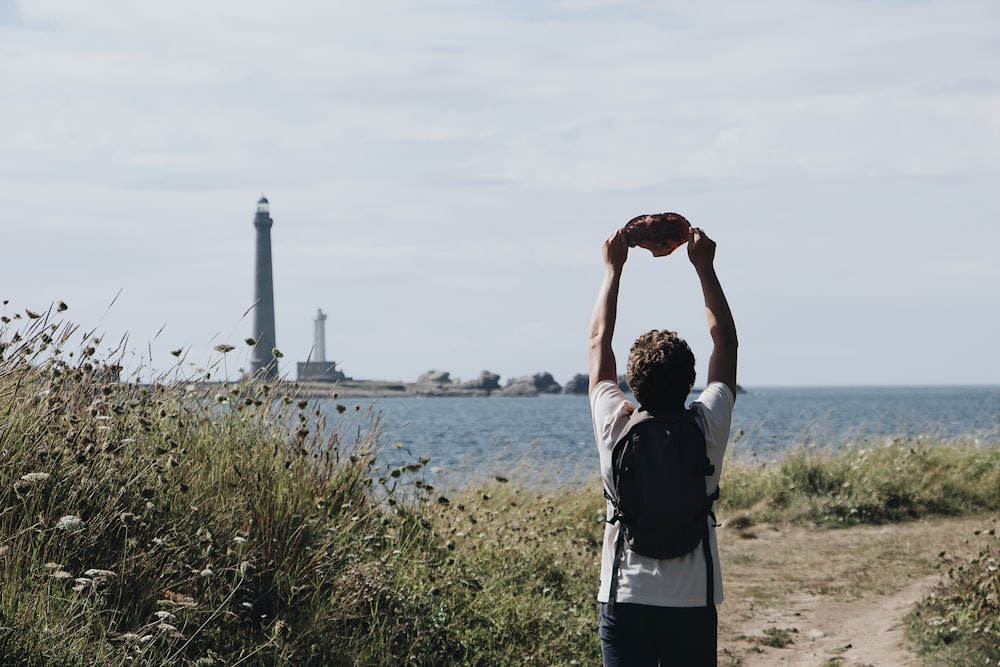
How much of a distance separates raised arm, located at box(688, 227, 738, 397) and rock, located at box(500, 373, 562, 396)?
171 meters

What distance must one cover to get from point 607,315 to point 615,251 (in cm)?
34

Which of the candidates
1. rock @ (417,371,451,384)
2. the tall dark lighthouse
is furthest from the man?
rock @ (417,371,451,384)

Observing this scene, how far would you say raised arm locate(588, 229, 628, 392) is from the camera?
4.16 m

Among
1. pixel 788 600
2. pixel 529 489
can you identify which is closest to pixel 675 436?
pixel 788 600

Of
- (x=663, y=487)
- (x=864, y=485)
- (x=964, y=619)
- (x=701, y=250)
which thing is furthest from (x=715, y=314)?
(x=864, y=485)

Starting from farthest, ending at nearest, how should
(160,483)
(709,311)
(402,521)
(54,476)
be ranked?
(402,521) → (160,483) → (54,476) → (709,311)

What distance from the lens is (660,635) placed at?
3752 mm

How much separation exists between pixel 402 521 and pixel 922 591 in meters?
5.30

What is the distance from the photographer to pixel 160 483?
19.3ft

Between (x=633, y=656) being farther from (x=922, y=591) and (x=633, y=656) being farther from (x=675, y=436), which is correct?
(x=922, y=591)

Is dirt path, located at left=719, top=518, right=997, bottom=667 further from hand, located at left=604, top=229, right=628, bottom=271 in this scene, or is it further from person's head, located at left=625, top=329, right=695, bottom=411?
person's head, located at left=625, top=329, right=695, bottom=411

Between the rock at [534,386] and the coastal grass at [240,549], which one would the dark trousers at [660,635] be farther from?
the rock at [534,386]

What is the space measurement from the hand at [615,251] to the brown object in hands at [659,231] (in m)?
0.04

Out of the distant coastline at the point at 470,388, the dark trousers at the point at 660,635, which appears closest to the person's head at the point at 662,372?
the dark trousers at the point at 660,635
